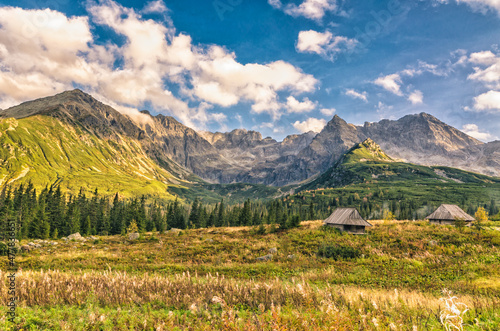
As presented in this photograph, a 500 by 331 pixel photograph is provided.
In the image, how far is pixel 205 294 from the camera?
32.0ft

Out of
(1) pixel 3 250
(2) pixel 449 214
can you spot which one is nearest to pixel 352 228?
(2) pixel 449 214

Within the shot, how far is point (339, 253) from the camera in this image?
24.7m

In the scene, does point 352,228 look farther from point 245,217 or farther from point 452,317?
point 245,217

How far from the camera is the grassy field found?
6777mm

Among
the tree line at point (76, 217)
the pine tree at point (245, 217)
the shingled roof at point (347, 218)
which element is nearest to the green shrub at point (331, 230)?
the shingled roof at point (347, 218)

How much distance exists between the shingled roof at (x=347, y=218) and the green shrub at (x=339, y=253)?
1523 centimetres

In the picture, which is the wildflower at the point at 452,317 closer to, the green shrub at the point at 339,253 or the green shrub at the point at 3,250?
the green shrub at the point at 339,253

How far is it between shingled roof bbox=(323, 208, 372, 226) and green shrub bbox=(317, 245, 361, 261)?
15.2 m

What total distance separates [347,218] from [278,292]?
1370 inches

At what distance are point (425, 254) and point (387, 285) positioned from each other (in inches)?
463

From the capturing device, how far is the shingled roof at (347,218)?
39.6 meters

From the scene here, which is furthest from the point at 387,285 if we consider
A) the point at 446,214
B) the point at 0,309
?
the point at 446,214

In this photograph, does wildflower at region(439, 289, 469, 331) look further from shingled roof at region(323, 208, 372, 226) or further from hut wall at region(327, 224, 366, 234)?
hut wall at region(327, 224, 366, 234)

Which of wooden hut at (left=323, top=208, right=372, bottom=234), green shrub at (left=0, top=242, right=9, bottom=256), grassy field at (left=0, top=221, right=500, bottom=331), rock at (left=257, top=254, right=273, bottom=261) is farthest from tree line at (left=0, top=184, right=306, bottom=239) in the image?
grassy field at (left=0, top=221, right=500, bottom=331)
